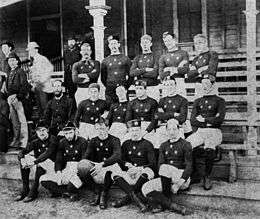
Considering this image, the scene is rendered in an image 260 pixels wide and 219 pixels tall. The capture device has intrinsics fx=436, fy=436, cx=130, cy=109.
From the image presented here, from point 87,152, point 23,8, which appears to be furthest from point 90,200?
point 23,8

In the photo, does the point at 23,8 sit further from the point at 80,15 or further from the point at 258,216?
the point at 258,216

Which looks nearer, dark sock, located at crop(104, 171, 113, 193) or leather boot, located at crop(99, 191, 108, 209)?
leather boot, located at crop(99, 191, 108, 209)

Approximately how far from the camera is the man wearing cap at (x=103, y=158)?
6500 mm

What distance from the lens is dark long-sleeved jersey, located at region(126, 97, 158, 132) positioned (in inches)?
281

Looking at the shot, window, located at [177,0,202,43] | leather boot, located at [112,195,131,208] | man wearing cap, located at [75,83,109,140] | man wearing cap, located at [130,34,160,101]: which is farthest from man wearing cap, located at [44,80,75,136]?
window, located at [177,0,202,43]

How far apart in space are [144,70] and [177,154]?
2.14 meters

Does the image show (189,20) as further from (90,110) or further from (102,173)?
(102,173)

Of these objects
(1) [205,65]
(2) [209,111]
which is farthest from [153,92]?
(2) [209,111]

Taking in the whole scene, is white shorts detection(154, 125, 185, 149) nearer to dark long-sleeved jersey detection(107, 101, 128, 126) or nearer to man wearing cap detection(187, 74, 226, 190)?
man wearing cap detection(187, 74, 226, 190)

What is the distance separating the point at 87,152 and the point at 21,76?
263cm

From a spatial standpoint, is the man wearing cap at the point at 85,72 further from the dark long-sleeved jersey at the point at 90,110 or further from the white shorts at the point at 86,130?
the white shorts at the point at 86,130

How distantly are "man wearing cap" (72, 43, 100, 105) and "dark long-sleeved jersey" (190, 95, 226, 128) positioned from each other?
2.12 metres

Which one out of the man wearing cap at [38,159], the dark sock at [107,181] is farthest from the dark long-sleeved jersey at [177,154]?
the man wearing cap at [38,159]

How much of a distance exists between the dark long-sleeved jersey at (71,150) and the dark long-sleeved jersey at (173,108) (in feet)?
4.21
